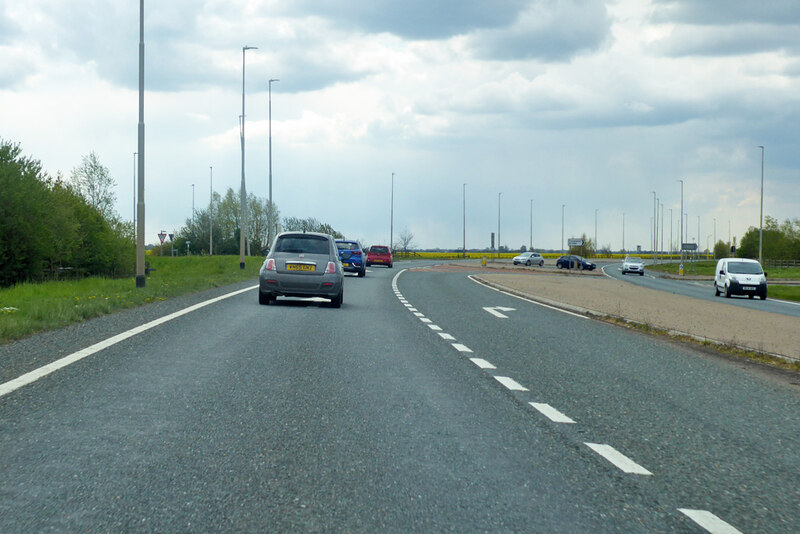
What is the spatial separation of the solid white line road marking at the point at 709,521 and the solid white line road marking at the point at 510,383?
4016 mm

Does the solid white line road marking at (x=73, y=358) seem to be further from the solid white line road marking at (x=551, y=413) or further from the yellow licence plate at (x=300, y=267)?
the solid white line road marking at (x=551, y=413)

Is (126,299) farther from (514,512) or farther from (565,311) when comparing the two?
(514,512)

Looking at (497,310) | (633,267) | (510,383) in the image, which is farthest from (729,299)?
(633,267)

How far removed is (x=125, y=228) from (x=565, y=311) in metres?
39.4

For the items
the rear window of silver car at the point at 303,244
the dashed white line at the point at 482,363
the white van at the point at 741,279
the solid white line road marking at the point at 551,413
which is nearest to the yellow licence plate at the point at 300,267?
the rear window of silver car at the point at 303,244

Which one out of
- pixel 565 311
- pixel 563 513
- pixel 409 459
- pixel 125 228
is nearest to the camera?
pixel 563 513

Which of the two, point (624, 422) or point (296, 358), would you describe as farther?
point (296, 358)

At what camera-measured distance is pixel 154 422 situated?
6.43 m

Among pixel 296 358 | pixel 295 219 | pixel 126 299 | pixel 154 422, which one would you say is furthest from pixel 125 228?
pixel 295 219

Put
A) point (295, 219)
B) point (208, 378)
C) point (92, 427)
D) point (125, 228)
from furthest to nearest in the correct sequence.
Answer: point (295, 219), point (125, 228), point (208, 378), point (92, 427)

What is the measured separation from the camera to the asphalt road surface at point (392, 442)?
14.0 ft

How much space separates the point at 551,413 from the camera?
23.4 ft

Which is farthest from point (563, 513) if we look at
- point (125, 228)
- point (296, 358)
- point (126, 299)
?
point (125, 228)

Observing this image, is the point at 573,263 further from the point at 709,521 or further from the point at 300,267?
the point at 709,521
